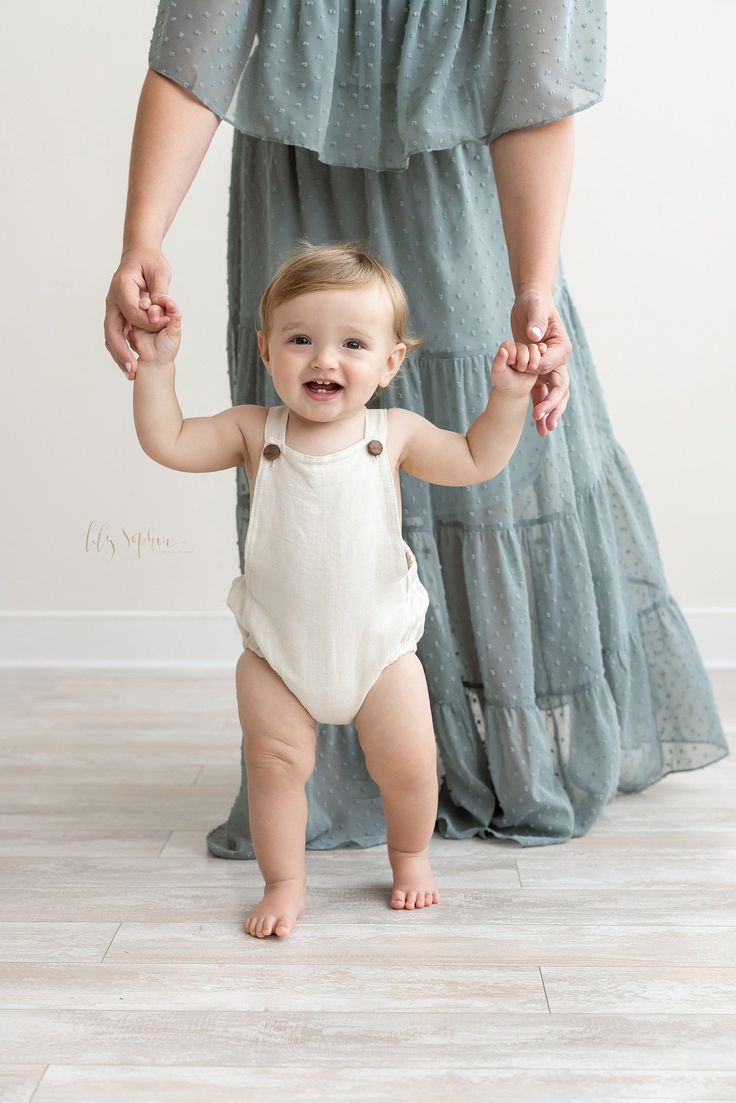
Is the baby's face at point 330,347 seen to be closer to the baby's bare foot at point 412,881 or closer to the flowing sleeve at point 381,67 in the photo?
the flowing sleeve at point 381,67

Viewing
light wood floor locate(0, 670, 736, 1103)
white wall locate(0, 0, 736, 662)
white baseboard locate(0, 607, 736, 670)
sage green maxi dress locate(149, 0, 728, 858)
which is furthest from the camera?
white baseboard locate(0, 607, 736, 670)

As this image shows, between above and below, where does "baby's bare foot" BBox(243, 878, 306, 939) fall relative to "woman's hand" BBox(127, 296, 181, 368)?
below

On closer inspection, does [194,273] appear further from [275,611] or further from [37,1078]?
[37,1078]

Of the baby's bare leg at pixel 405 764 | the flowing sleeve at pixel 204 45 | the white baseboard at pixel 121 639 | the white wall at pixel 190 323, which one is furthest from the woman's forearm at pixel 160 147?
the white baseboard at pixel 121 639

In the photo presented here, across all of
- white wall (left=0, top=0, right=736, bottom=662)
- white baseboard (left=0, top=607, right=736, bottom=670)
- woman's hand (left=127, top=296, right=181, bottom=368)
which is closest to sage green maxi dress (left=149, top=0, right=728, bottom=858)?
woman's hand (left=127, top=296, right=181, bottom=368)

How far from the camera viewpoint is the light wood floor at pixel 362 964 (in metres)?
1.03

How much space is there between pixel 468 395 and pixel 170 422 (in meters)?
0.42

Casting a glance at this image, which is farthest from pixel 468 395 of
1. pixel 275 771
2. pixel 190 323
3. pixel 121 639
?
pixel 121 639

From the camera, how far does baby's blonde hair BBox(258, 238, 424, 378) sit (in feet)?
4.10

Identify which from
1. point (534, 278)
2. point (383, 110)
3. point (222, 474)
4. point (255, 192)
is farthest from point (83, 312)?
point (534, 278)

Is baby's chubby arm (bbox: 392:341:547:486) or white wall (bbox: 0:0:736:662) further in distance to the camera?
white wall (bbox: 0:0:736:662)

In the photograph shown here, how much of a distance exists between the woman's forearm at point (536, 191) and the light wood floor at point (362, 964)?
0.70 meters

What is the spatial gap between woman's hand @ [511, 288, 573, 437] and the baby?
0.05 feet

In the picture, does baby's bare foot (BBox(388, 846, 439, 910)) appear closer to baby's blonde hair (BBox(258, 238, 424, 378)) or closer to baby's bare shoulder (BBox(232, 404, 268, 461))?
baby's bare shoulder (BBox(232, 404, 268, 461))
